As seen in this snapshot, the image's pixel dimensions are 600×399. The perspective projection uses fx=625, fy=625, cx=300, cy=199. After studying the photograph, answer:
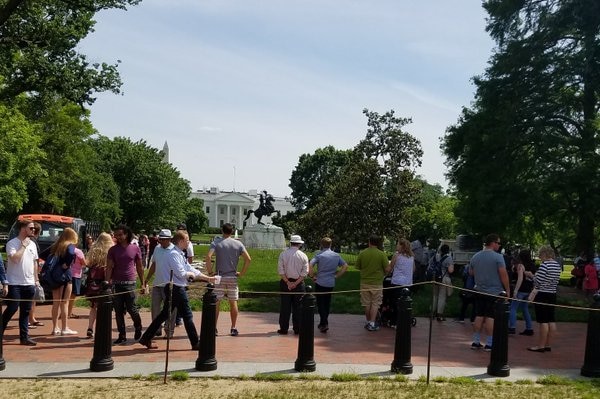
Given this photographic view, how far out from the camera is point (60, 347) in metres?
9.45

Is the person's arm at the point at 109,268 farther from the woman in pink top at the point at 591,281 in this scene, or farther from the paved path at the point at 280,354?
the woman in pink top at the point at 591,281

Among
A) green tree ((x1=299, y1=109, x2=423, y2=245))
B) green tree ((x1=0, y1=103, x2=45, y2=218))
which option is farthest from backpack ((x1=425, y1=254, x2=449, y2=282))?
green tree ((x1=0, y1=103, x2=45, y2=218))

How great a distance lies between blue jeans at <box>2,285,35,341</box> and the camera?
9523mm

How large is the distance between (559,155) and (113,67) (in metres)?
19.8

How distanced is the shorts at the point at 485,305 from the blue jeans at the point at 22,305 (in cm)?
724

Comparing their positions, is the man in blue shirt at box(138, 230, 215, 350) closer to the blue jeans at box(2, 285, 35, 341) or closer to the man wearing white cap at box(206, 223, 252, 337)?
the man wearing white cap at box(206, 223, 252, 337)

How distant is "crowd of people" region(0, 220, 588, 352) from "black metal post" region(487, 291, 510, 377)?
0.94m

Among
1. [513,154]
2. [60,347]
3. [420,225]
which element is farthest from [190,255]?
[420,225]

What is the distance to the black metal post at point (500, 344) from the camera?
336 inches

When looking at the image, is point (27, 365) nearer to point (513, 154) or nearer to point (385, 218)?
point (513, 154)

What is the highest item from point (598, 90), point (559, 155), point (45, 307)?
point (598, 90)

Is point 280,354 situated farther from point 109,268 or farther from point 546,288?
point 546,288

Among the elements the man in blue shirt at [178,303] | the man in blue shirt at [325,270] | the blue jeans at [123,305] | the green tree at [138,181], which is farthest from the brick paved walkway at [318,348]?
the green tree at [138,181]

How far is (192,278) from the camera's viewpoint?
32.8 feet
